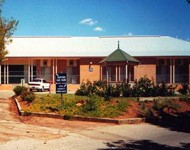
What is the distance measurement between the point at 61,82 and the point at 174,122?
5795 mm

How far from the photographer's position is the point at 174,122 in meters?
16.9

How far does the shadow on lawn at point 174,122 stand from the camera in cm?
1577

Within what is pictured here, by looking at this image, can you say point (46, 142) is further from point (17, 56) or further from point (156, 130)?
point (17, 56)

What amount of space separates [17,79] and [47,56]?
4.20 m

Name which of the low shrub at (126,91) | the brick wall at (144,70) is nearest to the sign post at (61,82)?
the low shrub at (126,91)

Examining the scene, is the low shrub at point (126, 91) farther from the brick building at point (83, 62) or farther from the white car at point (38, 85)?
the brick building at point (83, 62)

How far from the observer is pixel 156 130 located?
15.1 metres

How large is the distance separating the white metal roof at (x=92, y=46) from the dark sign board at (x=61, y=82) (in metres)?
22.7

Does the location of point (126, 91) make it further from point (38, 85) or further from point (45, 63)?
point (45, 63)

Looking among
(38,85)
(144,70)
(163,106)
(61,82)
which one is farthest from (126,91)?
(144,70)

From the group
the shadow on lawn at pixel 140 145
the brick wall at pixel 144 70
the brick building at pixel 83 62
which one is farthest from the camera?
the brick wall at pixel 144 70

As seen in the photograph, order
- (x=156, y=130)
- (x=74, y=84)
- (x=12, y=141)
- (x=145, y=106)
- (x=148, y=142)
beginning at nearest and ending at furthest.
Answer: (x=12, y=141) → (x=148, y=142) → (x=156, y=130) → (x=145, y=106) → (x=74, y=84)

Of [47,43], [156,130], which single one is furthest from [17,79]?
[156,130]

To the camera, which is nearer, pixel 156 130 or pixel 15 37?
pixel 156 130
